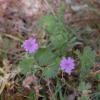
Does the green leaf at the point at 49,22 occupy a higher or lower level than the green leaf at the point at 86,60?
higher

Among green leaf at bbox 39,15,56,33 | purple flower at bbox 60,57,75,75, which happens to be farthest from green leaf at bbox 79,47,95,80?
green leaf at bbox 39,15,56,33

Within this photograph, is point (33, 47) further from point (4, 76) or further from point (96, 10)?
point (96, 10)

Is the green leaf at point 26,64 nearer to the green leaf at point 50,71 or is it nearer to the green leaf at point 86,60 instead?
the green leaf at point 50,71

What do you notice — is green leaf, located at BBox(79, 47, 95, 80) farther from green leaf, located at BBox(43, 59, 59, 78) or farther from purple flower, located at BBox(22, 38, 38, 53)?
purple flower, located at BBox(22, 38, 38, 53)

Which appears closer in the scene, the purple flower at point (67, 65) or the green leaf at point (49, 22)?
the purple flower at point (67, 65)

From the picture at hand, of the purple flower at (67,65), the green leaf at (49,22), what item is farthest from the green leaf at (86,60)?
the green leaf at (49,22)

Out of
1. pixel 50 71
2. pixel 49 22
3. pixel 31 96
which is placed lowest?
pixel 31 96

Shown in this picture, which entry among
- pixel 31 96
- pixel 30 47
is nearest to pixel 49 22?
pixel 30 47

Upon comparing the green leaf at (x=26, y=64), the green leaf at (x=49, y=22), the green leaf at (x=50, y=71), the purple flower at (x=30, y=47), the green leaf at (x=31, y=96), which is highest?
the green leaf at (x=49, y=22)

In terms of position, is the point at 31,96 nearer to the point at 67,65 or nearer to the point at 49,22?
the point at 67,65

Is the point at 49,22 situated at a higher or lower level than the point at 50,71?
higher

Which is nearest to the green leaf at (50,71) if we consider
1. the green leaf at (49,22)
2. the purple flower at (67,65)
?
the purple flower at (67,65)

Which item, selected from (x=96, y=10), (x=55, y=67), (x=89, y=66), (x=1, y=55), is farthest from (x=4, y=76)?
(x=96, y=10)
